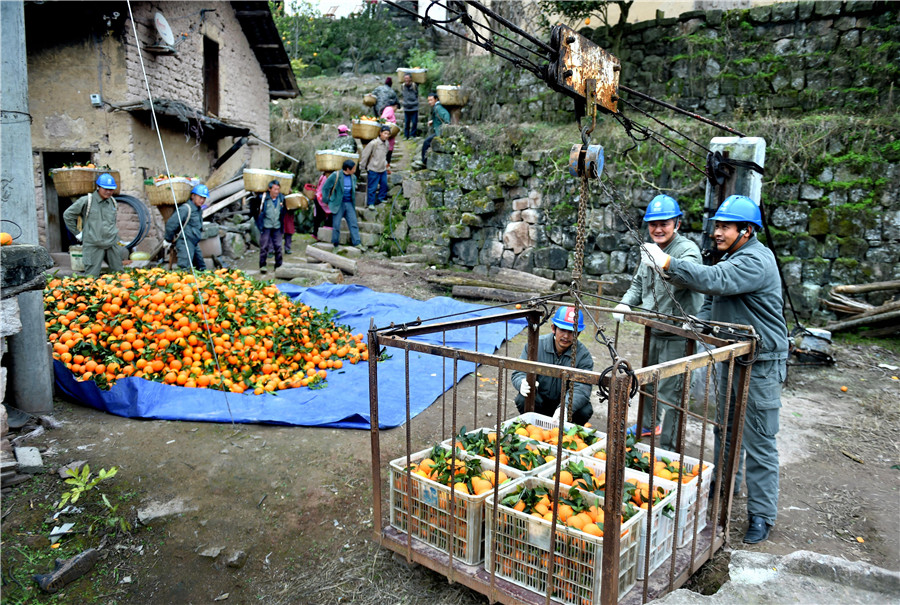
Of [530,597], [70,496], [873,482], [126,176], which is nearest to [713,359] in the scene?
[530,597]

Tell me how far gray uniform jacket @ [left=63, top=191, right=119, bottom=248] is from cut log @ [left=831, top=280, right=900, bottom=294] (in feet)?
35.4

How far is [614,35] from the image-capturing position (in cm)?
1161

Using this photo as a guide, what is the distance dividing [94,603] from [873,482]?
17.7 ft

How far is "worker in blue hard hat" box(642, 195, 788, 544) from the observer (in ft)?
11.9

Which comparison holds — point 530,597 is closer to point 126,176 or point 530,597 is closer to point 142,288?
point 142,288

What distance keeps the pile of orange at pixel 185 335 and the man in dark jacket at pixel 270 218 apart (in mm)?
4104

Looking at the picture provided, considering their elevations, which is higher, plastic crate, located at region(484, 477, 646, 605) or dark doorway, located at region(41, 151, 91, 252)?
dark doorway, located at region(41, 151, 91, 252)

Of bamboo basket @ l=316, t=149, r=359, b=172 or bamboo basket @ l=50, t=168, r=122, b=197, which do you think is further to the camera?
bamboo basket @ l=316, t=149, r=359, b=172

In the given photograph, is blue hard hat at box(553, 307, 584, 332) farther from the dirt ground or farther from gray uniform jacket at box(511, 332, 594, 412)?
the dirt ground

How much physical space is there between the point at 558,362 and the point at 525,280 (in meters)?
6.53

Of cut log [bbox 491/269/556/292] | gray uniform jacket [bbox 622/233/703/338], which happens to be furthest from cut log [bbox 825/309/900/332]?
gray uniform jacket [bbox 622/233/703/338]

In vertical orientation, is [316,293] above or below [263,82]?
below

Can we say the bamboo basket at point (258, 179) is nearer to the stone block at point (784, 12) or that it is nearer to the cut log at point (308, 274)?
the cut log at point (308, 274)

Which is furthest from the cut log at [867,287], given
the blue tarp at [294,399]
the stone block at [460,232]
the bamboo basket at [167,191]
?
the bamboo basket at [167,191]
